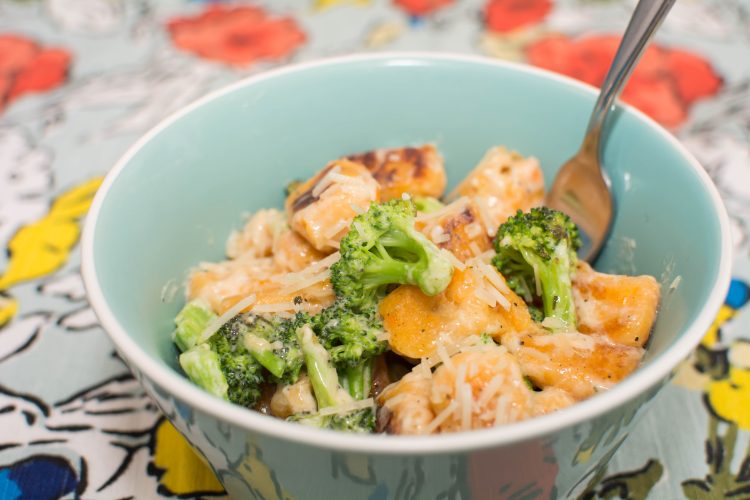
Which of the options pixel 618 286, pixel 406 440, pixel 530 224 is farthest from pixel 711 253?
pixel 406 440

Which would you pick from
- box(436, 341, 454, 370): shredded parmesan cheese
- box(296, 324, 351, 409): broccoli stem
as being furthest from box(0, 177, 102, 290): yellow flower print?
box(436, 341, 454, 370): shredded parmesan cheese

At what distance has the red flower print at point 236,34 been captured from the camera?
3346 millimetres

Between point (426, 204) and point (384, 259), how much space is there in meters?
0.39

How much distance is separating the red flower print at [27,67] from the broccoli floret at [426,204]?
222cm

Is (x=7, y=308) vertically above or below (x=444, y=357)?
below

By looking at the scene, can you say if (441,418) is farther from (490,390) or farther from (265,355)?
(265,355)

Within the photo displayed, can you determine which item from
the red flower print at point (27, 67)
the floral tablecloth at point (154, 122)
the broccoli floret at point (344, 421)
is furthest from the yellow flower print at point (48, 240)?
the broccoli floret at point (344, 421)

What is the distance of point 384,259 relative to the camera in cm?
146

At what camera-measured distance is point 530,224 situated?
62.9 inches

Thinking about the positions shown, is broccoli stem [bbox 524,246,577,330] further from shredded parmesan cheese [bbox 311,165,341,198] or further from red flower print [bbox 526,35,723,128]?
red flower print [bbox 526,35,723,128]

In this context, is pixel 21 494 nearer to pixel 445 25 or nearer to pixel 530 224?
pixel 530 224

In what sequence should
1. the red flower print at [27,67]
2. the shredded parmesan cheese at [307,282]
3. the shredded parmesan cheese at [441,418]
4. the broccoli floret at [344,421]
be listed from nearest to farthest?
the shredded parmesan cheese at [441,418] < the broccoli floret at [344,421] < the shredded parmesan cheese at [307,282] < the red flower print at [27,67]

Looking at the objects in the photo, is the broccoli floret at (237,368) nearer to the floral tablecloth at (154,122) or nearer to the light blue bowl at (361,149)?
→ the light blue bowl at (361,149)

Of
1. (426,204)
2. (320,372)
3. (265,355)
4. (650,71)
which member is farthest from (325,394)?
(650,71)
